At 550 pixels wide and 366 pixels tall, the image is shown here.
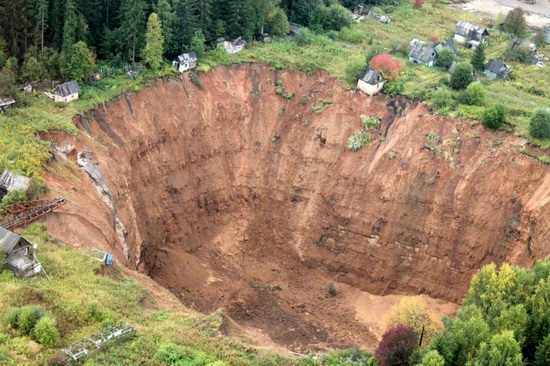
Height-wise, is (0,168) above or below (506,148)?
above

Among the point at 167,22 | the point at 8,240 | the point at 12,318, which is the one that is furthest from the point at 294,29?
the point at 12,318

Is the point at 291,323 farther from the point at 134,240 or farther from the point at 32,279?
the point at 32,279

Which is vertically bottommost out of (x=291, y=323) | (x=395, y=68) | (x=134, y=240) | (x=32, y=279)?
(x=291, y=323)

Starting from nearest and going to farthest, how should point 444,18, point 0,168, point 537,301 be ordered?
1. point 537,301
2. point 0,168
3. point 444,18

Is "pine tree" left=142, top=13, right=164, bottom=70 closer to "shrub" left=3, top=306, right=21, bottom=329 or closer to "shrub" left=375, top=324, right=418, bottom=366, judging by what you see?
"shrub" left=3, top=306, right=21, bottom=329

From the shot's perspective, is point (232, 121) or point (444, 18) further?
point (444, 18)

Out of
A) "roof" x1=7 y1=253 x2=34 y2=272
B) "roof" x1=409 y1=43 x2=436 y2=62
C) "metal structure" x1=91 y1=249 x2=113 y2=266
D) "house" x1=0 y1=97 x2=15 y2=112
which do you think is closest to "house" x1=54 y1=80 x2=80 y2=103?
"house" x1=0 y1=97 x2=15 y2=112

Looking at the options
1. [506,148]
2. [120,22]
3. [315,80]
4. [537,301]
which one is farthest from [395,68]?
[537,301]

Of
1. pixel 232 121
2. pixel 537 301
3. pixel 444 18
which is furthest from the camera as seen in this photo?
pixel 444 18
